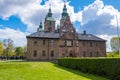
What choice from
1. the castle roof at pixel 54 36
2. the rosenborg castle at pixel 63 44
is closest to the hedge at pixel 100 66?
the rosenborg castle at pixel 63 44

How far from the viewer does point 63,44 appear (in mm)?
52531

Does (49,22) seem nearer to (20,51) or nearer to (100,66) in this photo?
(20,51)

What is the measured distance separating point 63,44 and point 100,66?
3243 cm

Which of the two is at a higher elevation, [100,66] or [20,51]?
[20,51]

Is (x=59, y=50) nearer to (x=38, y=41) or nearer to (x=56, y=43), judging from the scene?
(x=56, y=43)

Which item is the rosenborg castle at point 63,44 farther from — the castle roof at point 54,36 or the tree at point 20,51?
the tree at point 20,51

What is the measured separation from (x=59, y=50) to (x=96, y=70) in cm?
3106

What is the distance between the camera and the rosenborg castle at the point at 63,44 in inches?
1992

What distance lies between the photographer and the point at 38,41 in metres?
51.0

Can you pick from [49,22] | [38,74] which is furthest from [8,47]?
[38,74]

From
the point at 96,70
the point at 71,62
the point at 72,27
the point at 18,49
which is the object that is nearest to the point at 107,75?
the point at 96,70

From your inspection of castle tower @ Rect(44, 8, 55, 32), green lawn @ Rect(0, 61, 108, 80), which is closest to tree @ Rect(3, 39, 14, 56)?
Answer: castle tower @ Rect(44, 8, 55, 32)

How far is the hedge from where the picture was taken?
1750cm

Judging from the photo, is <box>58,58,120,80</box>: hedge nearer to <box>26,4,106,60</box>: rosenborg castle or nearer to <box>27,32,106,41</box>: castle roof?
<box>26,4,106,60</box>: rosenborg castle
